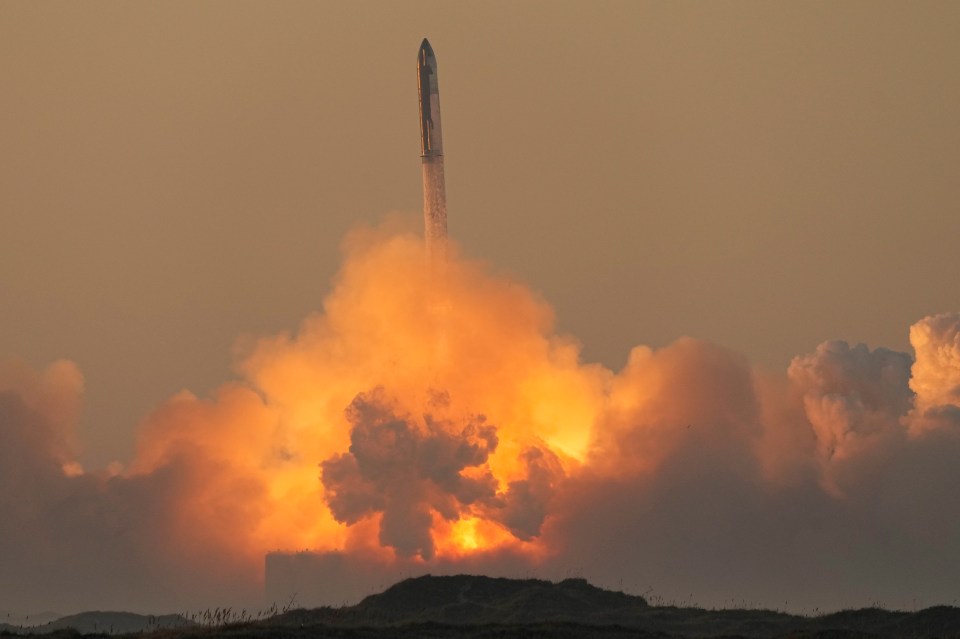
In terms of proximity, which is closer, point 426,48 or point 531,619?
point 531,619

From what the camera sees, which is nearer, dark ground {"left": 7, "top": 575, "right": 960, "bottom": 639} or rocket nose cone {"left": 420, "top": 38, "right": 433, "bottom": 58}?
dark ground {"left": 7, "top": 575, "right": 960, "bottom": 639}

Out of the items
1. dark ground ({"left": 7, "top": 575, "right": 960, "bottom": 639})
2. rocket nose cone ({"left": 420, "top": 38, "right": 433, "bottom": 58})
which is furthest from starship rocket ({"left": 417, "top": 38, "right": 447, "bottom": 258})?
dark ground ({"left": 7, "top": 575, "right": 960, "bottom": 639})

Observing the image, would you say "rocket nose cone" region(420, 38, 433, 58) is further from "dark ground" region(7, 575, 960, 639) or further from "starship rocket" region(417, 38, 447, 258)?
"dark ground" region(7, 575, 960, 639)

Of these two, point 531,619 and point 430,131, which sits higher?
point 430,131

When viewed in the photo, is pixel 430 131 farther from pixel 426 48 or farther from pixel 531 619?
pixel 531 619

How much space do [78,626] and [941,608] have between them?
71.3 meters

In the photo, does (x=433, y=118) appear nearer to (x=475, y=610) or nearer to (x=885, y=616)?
(x=475, y=610)

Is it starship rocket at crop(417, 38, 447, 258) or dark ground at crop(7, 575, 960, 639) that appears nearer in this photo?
dark ground at crop(7, 575, 960, 639)

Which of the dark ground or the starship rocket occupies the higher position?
the starship rocket

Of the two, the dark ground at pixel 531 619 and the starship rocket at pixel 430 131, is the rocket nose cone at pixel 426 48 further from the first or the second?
the dark ground at pixel 531 619

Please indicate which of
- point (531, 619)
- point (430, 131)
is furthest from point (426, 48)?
point (531, 619)

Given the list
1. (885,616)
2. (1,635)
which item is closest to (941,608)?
(885,616)

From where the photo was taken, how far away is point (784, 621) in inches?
5910

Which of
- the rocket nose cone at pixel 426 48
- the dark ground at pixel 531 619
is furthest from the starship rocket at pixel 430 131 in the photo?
the dark ground at pixel 531 619
